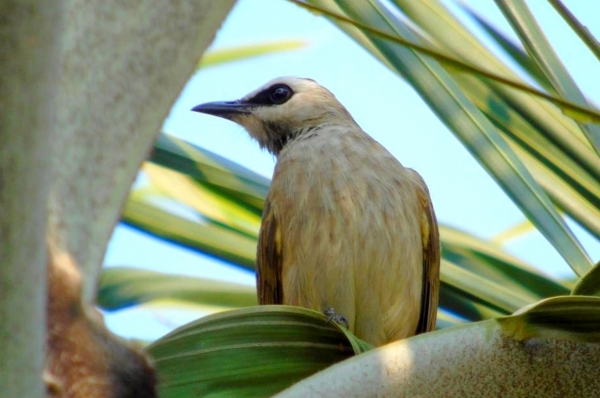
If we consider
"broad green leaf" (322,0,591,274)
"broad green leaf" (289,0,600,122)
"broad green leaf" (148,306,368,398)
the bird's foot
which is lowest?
the bird's foot

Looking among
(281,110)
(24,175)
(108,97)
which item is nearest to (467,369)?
(108,97)

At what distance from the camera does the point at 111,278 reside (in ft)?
10.3

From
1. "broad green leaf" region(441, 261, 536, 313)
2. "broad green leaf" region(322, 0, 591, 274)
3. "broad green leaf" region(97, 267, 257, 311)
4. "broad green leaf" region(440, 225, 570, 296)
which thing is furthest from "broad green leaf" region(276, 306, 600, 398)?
"broad green leaf" region(97, 267, 257, 311)

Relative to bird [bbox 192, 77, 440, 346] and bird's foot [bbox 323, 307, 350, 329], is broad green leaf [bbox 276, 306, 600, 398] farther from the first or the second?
bird [bbox 192, 77, 440, 346]

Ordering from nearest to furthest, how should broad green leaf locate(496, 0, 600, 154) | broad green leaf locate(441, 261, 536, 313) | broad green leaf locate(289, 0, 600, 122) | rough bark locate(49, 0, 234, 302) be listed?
rough bark locate(49, 0, 234, 302)
broad green leaf locate(289, 0, 600, 122)
broad green leaf locate(496, 0, 600, 154)
broad green leaf locate(441, 261, 536, 313)

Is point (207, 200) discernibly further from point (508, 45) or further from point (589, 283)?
point (589, 283)

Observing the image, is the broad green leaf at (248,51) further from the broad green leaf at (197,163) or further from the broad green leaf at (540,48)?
the broad green leaf at (540,48)

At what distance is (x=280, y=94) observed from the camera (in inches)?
191

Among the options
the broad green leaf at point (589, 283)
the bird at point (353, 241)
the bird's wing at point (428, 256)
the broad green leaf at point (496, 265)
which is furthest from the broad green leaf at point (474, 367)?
the bird's wing at point (428, 256)

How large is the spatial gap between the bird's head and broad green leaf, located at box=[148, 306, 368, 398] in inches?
113

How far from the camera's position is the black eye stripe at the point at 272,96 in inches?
190

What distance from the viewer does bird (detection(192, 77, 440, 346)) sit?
360 centimetres

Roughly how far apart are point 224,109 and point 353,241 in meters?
1.45

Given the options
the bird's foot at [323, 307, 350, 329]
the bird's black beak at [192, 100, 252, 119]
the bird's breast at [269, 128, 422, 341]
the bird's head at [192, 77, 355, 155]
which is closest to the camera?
the bird's foot at [323, 307, 350, 329]
